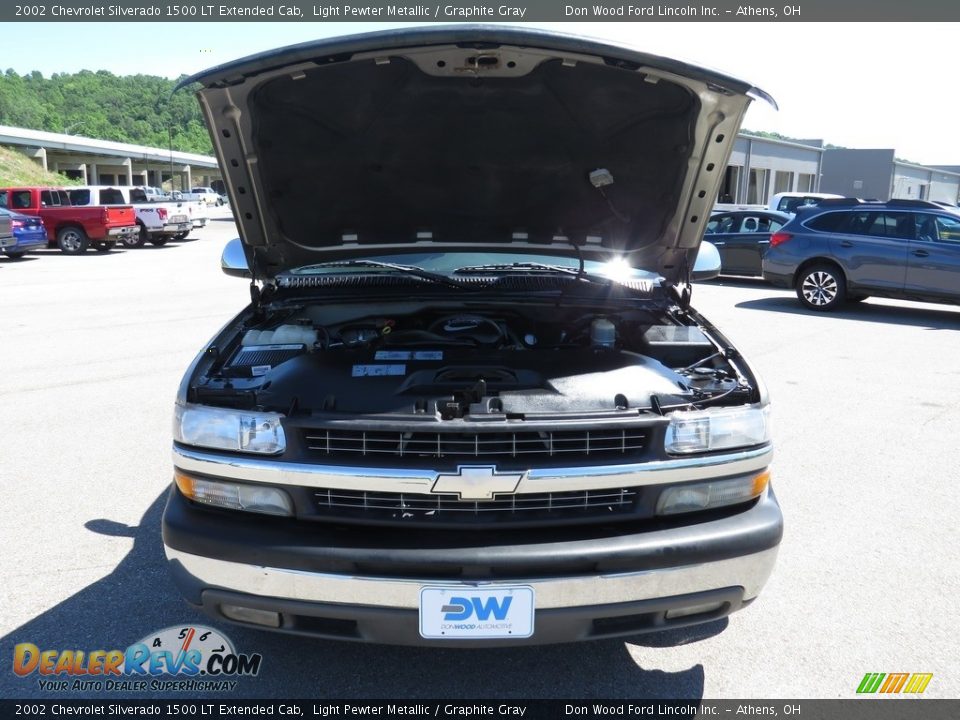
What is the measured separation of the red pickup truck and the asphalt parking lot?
13.0m

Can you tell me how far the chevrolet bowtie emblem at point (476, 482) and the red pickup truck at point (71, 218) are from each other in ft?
66.4

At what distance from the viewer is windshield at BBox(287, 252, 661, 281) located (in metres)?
3.76

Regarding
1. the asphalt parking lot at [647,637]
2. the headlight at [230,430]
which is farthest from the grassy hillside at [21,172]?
the headlight at [230,430]

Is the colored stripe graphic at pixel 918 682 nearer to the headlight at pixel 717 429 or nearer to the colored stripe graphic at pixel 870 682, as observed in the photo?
the colored stripe graphic at pixel 870 682

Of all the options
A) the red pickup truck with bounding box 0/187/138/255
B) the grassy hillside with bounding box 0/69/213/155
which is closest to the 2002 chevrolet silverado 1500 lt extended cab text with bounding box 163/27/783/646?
the red pickup truck with bounding box 0/187/138/255

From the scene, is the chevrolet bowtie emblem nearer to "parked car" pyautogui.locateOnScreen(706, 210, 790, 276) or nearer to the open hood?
the open hood

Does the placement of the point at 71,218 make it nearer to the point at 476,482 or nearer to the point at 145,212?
the point at 145,212

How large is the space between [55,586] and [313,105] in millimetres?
2298

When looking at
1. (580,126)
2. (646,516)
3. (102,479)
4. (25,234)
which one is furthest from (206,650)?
(25,234)

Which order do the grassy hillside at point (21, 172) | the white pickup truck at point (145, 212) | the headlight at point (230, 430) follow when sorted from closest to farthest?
the headlight at point (230, 430), the white pickup truck at point (145, 212), the grassy hillside at point (21, 172)

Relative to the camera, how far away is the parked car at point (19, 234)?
54.2 feet

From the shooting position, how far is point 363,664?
8.83ft

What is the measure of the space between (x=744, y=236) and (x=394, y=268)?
38.6 ft

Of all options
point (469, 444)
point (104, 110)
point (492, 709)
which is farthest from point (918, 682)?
point (104, 110)
